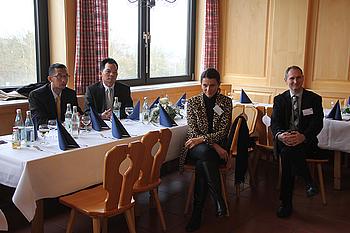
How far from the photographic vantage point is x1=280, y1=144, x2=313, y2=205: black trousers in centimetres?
323

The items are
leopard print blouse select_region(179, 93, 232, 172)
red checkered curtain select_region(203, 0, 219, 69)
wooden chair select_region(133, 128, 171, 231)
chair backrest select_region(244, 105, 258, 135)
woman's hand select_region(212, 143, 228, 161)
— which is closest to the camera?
wooden chair select_region(133, 128, 171, 231)

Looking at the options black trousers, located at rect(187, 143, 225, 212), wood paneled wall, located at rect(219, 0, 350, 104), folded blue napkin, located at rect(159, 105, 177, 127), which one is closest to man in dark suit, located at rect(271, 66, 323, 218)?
black trousers, located at rect(187, 143, 225, 212)

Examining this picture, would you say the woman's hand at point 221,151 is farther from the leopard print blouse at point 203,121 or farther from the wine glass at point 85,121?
the wine glass at point 85,121

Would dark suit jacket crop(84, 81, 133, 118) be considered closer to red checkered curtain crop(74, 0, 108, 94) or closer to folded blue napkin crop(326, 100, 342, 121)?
red checkered curtain crop(74, 0, 108, 94)

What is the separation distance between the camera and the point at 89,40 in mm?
4172

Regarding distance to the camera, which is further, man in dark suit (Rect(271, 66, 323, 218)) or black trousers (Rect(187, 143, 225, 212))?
man in dark suit (Rect(271, 66, 323, 218))

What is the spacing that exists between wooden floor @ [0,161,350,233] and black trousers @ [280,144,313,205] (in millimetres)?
188

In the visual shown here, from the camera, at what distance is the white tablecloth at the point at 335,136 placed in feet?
12.1

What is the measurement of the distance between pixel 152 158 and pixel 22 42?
7.34ft

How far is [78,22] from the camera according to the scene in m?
4.06

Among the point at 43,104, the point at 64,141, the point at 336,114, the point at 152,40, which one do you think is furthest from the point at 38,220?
the point at 152,40

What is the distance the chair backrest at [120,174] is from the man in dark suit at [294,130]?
1.51 m

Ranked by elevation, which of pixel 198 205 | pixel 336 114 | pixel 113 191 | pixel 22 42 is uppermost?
pixel 22 42

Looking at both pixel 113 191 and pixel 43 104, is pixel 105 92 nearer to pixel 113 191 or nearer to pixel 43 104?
pixel 43 104
